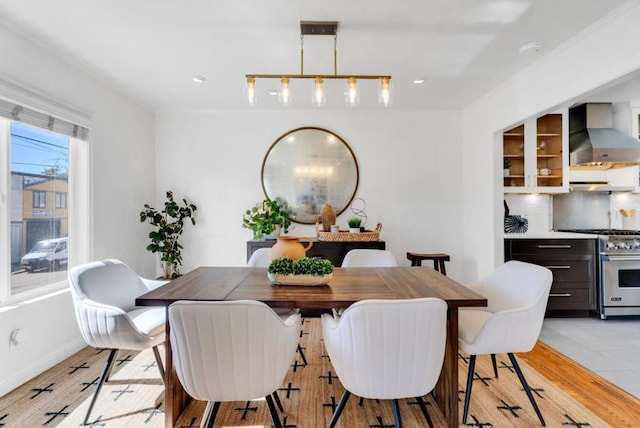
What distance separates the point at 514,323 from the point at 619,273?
2.72 m

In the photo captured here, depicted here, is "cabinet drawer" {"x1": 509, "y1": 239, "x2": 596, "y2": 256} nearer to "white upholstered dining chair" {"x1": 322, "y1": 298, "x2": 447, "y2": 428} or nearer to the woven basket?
the woven basket

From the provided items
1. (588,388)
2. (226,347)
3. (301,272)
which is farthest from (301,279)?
(588,388)

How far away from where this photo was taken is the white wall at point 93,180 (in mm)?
2158

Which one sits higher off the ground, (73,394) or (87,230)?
(87,230)

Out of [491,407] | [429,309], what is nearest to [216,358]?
[429,309]

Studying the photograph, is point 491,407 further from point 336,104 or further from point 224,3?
point 336,104

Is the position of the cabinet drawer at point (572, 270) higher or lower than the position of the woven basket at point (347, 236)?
lower

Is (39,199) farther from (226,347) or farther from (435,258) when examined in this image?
(435,258)

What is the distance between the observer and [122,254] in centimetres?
338

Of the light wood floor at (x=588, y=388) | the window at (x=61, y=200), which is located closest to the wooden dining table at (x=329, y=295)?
the light wood floor at (x=588, y=388)

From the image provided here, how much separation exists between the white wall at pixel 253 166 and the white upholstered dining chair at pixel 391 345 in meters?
2.70

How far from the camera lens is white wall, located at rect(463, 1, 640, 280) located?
1.98 metres

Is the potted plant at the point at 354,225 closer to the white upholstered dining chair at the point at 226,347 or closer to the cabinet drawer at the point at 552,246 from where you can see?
the cabinet drawer at the point at 552,246

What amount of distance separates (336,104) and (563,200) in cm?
313
